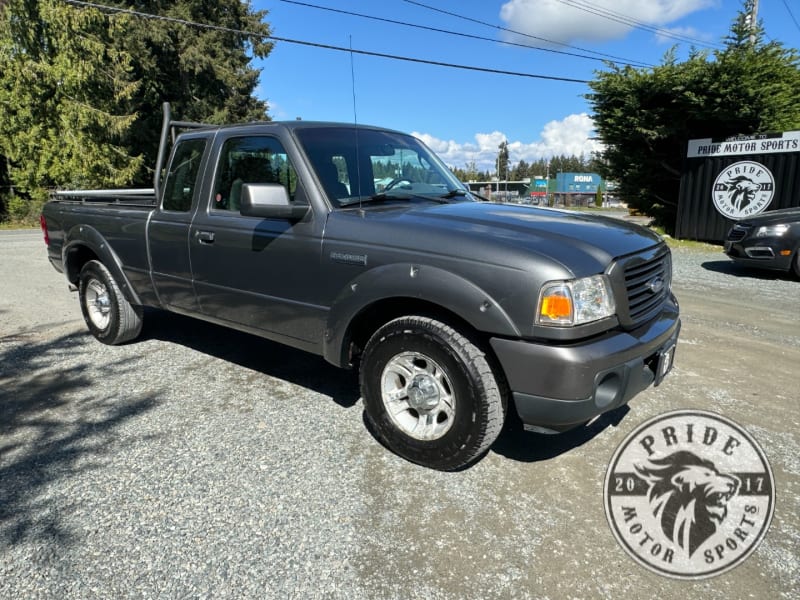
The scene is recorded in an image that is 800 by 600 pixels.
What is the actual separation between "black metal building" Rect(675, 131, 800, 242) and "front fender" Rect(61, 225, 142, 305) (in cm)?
1269

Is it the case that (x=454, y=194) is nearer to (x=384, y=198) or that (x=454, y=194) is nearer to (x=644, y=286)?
(x=384, y=198)

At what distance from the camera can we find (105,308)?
511 cm

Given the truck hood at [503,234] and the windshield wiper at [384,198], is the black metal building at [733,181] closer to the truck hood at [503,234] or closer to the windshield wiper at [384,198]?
the truck hood at [503,234]

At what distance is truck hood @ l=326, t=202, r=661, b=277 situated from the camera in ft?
8.54

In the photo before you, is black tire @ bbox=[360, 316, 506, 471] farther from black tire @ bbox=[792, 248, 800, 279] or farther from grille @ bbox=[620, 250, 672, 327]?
black tire @ bbox=[792, 248, 800, 279]

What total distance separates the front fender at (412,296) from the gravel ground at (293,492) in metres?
0.72

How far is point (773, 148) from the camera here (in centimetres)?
1174

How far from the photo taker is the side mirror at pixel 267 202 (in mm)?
3078

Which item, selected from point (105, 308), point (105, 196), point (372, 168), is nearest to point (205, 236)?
point (372, 168)

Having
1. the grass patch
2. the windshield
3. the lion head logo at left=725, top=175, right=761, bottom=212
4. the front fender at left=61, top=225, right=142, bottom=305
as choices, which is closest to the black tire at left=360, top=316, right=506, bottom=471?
the windshield

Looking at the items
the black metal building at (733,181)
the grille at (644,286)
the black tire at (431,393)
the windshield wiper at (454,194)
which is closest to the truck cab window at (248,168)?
the windshield wiper at (454,194)

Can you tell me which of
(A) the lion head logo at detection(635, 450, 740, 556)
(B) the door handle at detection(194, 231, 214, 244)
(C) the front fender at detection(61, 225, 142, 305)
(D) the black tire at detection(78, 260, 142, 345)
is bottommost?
(A) the lion head logo at detection(635, 450, 740, 556)

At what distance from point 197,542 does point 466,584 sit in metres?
1.19

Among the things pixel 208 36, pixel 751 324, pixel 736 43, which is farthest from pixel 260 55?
pixel 751 324
